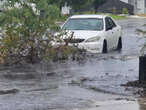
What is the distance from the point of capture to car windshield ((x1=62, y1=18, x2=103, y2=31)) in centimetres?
2095

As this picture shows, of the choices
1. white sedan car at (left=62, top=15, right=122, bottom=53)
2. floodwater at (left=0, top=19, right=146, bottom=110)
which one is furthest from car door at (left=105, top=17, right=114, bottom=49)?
floodwater at (left=0, top=19, right=146, bottom=110)

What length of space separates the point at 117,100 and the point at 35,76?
380cm

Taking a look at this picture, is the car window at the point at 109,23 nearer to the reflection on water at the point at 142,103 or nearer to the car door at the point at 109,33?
the car door at the point at 109,33

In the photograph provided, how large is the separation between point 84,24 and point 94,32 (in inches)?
34.0

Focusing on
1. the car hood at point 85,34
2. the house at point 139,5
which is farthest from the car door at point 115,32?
the house at point 139,5

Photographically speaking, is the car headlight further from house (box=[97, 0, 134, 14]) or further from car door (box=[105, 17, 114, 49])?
house (box=[97, 0, 134, 14])

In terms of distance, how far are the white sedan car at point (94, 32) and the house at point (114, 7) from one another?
55809mm

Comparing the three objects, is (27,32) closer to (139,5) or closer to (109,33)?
(109,33)

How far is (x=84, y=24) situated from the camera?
21.1m

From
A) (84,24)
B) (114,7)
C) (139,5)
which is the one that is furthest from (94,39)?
(139,5)

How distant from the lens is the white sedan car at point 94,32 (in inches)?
778

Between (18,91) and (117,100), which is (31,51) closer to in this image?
(18,91)

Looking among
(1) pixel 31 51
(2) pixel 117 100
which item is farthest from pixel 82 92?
(1) pixel 31 51

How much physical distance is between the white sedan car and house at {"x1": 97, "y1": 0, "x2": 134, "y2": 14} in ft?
183
